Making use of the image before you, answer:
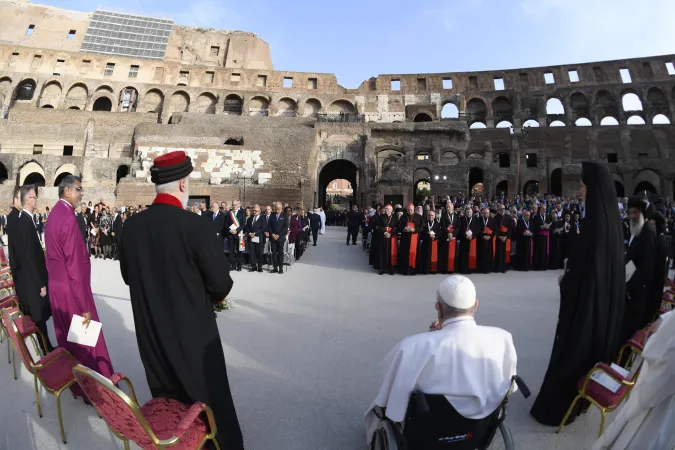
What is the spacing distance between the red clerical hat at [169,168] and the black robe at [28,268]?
9.44 feet

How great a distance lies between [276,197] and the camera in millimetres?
22641

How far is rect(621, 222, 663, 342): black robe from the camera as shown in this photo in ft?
13.7

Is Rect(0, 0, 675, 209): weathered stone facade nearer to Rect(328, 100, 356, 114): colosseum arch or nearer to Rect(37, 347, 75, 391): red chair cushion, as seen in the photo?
Rect(328, 100, 356, 114): colosseum arch

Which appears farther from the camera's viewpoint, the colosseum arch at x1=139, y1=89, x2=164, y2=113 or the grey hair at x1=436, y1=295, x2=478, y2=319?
the colosseum arch at x1=139, y1=89, x2=164, y2=113

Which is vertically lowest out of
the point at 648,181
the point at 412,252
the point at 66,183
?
the point at 412,252

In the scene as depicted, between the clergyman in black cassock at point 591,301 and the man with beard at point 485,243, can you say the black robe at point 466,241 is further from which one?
the clergyman in black cassock at point 591,301

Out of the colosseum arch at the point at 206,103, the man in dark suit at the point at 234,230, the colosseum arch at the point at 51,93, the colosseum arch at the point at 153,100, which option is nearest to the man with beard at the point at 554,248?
the man in dark suit at the point at 234,230

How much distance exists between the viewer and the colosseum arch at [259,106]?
41469 millimetres

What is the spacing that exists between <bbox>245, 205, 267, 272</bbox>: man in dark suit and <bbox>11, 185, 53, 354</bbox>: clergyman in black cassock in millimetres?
5940

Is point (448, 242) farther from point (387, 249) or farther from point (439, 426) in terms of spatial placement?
point (439, 426)

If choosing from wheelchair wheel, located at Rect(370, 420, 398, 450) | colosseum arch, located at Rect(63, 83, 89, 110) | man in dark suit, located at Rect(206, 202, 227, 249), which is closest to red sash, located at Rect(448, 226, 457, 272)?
man in dark suit, located at Rect(206, 202, 227, 249)

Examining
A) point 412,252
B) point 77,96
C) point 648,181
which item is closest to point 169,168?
point 412,252

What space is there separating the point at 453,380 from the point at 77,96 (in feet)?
160

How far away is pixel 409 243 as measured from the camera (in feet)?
32.4
